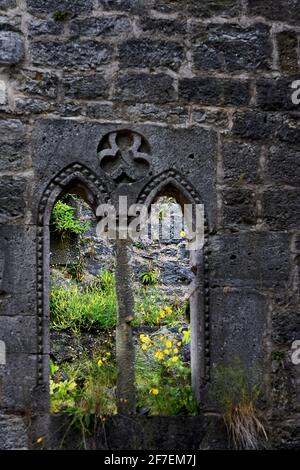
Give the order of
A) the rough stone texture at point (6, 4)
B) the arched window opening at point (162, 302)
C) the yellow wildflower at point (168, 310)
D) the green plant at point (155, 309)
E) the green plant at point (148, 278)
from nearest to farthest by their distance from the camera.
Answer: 1. the rough stone texture at point (6, 4)
2. the arched window opening at point (162, 302)
3. the yellow wildflower at point (168, 310)
4. the green plant at point (155, 309)
5. the green plant at point (148, 278)

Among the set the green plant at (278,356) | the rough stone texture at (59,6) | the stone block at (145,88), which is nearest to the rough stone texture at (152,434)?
the green plant at (278,356)

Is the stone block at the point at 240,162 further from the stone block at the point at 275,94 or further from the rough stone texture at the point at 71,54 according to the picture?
the rough stone texture at the point at 71,54

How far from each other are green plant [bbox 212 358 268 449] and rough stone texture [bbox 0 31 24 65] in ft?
7.56

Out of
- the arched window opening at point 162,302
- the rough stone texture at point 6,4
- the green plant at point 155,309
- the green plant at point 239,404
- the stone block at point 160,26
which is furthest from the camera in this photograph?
the green plant at point 155,309

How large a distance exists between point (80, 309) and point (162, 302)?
3.04 feet

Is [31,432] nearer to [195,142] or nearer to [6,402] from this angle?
[6,402]

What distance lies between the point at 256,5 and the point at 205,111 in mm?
823

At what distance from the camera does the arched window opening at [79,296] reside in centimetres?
867

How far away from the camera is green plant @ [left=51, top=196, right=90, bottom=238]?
32.2 feet

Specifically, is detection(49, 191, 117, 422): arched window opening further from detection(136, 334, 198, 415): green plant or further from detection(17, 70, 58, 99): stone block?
detection(17, 70, 58, 99): stone block

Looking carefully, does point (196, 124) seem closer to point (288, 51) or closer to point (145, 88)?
point (145, 88)

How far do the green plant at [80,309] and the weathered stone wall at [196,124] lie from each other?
2987 mm

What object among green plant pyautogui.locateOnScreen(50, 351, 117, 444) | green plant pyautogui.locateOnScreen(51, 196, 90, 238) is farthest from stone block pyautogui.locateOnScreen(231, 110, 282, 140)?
green plant pyautogui.locateOnScreen(51, 196, 90, 238)

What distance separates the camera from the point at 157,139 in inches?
241
